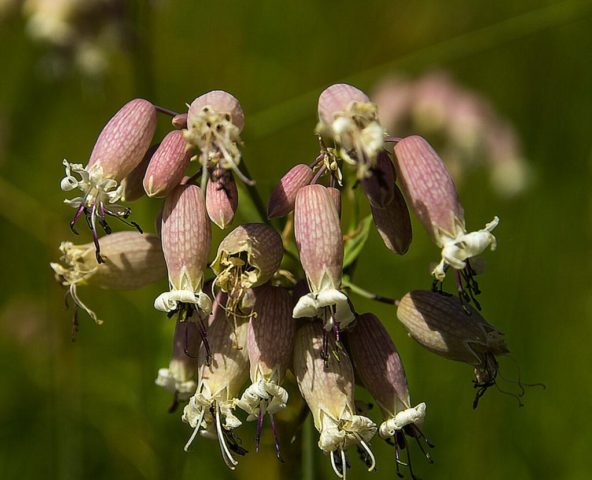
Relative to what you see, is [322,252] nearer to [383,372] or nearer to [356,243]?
[383,372]

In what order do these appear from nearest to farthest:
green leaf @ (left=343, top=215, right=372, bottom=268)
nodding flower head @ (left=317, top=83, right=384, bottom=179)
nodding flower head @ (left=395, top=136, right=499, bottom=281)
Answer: nodding flower head @ (left=317, top=83, right=384, bottom=179) < nodding flower head @ (left=395, top=136, right=499, bottom=281) < green leaf @ (left=343, top=215, right=372, bottom=268)

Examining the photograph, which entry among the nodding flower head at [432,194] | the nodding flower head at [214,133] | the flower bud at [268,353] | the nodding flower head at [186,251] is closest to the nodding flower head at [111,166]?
the nodding flower head at [186,251]

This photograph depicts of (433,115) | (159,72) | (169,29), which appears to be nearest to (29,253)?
(159,72)

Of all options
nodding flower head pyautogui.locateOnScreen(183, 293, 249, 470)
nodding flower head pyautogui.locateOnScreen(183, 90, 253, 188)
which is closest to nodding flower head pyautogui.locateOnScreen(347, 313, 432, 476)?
nodding flower head pyautogui.locateOnScreen(183, 293, 249, 470)

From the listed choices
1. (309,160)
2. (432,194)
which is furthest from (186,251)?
(309,160)

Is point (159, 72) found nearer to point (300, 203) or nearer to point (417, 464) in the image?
point (417, 464)

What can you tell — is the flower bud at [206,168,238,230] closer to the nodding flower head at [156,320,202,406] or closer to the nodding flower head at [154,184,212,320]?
the nodding flower head at [154,184,212,320]

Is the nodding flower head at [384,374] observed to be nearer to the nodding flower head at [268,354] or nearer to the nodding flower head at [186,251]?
the nodding flower head at [268,354]
